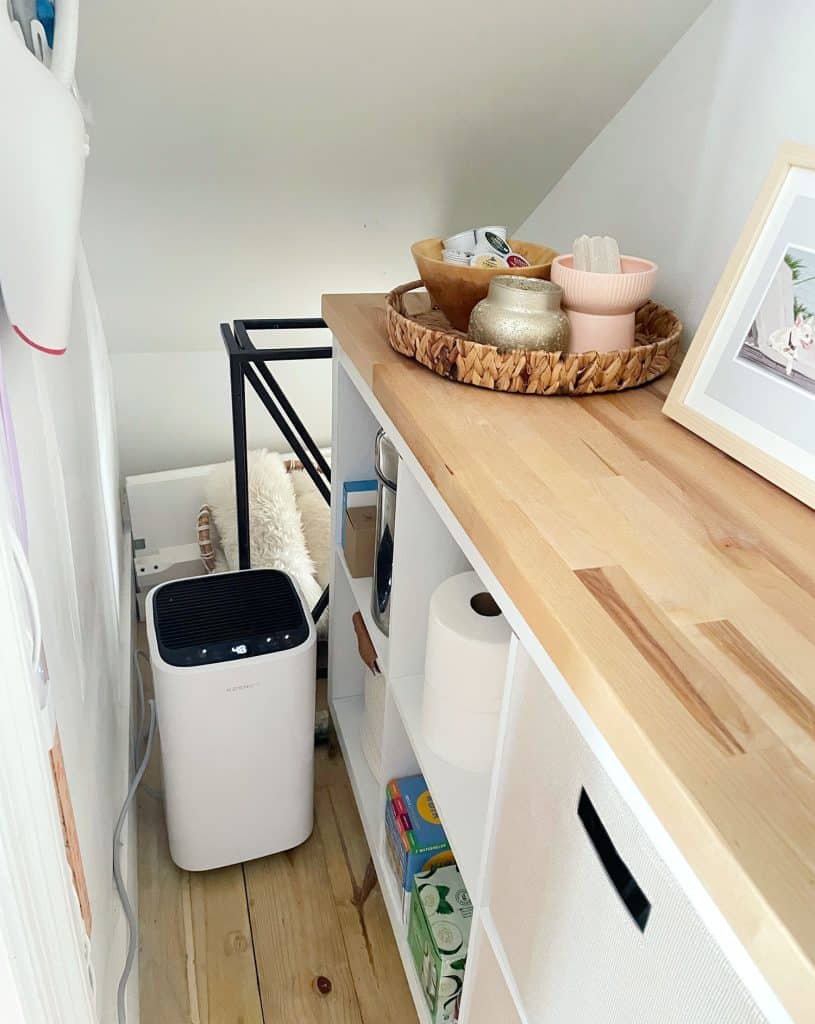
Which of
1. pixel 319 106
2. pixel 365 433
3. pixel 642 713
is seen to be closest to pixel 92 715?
pixel 365 433

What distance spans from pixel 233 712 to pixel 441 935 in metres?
0.45

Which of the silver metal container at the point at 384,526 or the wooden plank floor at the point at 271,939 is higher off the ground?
the silver metal container at the point at 384,526

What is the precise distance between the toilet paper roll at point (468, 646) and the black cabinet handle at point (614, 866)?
0.32 m

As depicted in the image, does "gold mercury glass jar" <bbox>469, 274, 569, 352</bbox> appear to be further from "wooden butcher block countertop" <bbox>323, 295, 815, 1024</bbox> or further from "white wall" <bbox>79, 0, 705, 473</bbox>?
"white wall" <bbox>79, 0, 705, 473</bbox>

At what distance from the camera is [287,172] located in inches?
54.8

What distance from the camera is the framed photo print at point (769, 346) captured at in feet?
2.51

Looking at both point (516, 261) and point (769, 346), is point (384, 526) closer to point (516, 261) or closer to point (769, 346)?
point (516, 261)

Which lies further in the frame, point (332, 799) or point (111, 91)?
point (332, 799)

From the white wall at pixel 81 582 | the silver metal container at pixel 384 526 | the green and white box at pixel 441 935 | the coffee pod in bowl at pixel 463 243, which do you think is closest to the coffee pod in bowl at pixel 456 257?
the coffee pod in bowl at pixel 463 243

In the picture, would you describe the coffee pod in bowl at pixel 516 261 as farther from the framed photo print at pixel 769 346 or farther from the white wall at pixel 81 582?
the white wall at pixel 81 582

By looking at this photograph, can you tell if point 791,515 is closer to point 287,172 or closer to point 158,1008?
point 287,172

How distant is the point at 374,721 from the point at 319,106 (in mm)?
979

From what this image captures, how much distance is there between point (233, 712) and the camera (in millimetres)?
1277

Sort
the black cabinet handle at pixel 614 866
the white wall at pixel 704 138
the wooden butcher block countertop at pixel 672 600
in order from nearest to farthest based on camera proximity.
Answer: the wooden butcher block countertop at pixel 672 600, the black cabinet handle at pixel 614 866, the white wall at pixel 704 138
